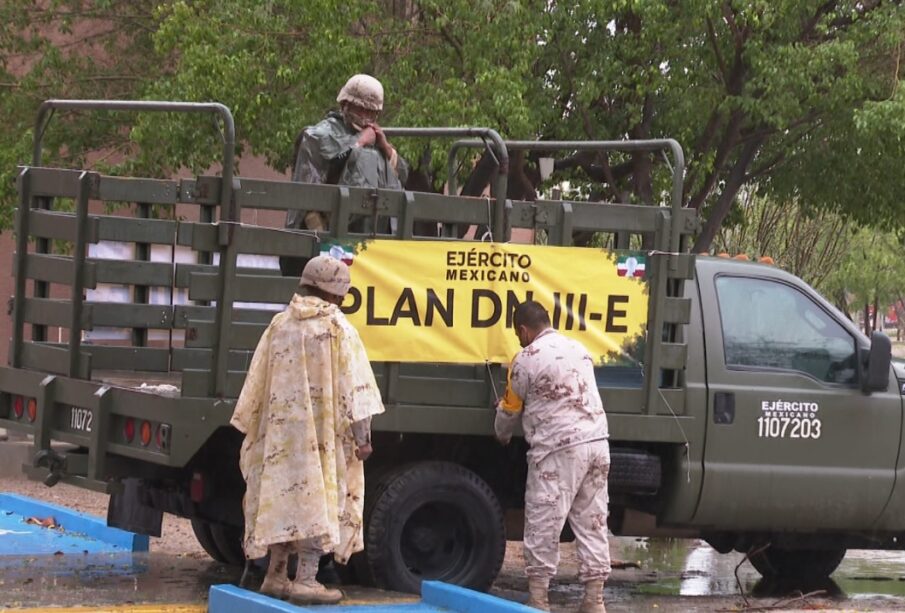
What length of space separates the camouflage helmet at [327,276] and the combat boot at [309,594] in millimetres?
1258

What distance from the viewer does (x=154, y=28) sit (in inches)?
683

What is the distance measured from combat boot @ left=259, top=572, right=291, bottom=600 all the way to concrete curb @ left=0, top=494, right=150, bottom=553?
250cm

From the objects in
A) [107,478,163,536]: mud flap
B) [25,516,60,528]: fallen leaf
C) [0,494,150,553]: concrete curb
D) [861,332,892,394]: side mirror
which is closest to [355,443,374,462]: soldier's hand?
[107,478,163,536]: mud flap

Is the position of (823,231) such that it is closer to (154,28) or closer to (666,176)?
(666,176)

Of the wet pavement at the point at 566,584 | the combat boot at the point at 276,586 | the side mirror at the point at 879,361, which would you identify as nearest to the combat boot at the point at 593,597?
the wet pavement at the point at 566,584

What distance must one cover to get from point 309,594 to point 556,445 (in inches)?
53.4

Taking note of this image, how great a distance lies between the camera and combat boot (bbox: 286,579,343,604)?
7.02 meters

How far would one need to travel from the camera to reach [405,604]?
715cm

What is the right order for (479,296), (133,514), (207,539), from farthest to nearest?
(207,539) < (133,514) < (479,296)

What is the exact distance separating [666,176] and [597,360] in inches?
529

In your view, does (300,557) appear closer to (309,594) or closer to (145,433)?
(309,594)

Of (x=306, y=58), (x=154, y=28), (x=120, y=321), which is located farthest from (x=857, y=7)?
(x=120, y=321)

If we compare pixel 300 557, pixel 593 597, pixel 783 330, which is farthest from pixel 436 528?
pixel 783 330

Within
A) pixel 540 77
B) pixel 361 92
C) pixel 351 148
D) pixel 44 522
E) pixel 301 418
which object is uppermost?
pixel 540 77
